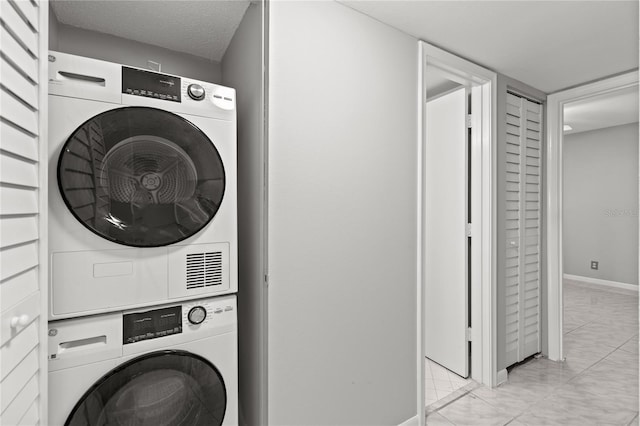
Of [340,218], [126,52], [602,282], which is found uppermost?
[126,52]

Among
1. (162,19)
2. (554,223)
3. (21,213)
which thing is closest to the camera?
(21,213)

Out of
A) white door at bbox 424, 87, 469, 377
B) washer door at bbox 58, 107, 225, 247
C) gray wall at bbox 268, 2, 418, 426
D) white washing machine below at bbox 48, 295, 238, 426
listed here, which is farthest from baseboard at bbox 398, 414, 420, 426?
washer door at bbox 58, 107, 225, 247

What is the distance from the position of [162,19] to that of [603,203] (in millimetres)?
6267

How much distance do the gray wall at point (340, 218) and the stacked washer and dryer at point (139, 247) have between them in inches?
9.7

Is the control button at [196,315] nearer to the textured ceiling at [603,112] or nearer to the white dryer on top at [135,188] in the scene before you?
the white dryer on top at [135,188]

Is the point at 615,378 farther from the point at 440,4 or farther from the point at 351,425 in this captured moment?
the point at 440,4

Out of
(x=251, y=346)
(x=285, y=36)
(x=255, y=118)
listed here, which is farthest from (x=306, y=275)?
(x=285, y=36)

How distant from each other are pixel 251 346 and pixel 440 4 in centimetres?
188

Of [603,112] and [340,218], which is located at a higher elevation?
[603,112]

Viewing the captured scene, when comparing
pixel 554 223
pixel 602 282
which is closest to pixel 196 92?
pixel 554 223

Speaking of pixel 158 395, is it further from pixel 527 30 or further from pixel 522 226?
pixel 522 226

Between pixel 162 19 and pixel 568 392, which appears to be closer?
pixel 162 19

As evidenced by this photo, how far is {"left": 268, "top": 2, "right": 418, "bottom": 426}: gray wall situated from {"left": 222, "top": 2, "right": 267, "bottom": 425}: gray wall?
70 mm

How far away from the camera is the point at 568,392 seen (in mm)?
2170
